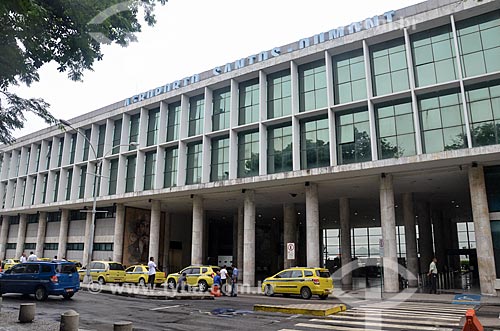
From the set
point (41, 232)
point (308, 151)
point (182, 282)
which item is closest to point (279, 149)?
point (308, 151)

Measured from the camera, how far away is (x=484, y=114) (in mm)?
21391

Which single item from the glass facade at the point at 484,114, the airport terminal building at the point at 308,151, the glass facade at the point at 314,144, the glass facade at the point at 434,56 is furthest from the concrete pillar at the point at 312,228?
the glass facade at the point at 484,114

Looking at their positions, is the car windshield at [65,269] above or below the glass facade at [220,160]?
below

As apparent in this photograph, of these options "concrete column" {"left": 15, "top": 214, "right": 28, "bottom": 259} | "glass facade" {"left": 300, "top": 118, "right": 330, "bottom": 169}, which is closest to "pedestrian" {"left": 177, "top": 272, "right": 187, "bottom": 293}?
"glass facade" {"left": 300, "top": 118, "right": 330, "bottom": 169}

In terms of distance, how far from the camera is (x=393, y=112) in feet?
79.7

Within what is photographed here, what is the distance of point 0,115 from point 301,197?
84.9 ft

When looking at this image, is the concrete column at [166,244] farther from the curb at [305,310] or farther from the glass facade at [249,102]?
the curb at [305,310]

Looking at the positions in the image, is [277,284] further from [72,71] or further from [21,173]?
[21,173]

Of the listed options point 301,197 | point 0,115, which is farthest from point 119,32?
point 301,197

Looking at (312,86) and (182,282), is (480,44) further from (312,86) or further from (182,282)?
(182,282)

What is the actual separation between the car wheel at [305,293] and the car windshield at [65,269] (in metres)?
11.5

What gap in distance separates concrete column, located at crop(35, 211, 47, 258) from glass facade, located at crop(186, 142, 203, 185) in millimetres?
24792

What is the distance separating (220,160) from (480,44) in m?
18.9

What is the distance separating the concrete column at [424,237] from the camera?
34656mm
